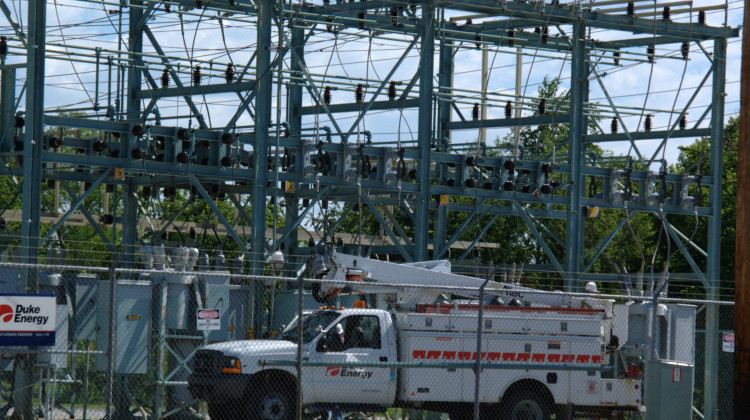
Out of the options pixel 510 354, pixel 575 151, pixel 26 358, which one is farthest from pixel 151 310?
pixel 575 151

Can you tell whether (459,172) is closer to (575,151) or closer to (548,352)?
(575,151)

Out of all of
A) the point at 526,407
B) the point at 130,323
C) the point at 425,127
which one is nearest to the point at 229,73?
the point at 425,127

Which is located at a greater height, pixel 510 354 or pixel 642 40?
pixel 642 40

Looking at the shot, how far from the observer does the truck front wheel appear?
15.9m

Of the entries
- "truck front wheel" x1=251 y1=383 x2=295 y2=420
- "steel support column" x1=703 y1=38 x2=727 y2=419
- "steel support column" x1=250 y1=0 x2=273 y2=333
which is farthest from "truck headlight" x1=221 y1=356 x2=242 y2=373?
"steel support column" x1=703 y1=38 x2=727 y2=419

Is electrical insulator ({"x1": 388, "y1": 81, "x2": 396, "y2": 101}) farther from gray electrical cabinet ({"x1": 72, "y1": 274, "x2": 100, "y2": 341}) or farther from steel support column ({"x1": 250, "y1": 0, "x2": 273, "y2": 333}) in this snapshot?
gray electrical cabinet ({"x1": 72, "y1": 274, "x2": 100, "y2": 341})

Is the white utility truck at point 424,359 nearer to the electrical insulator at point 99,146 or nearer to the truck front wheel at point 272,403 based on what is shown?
the truck front wheel at point 272,403

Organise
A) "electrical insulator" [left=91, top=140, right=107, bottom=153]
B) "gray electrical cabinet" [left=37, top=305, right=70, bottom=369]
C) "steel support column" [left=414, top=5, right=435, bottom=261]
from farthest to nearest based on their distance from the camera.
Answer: "steel support column" [left=414, top=5, right=435, bottom=261] → "electrical insulator" [left=91, top=140, right=107, bottom=153] → "gray electrical cabinet" [left=37, top=305, right=70, bottom=369]

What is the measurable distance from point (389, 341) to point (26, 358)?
5.95 metres

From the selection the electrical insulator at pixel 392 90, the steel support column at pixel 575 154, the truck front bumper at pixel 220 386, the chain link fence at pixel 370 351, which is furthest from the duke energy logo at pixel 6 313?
the electrical insulator at pixel 392 90

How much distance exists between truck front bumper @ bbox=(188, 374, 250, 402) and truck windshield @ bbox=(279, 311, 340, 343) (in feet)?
3.96

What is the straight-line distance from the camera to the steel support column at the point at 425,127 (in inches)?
918

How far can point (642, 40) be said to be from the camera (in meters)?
28.2

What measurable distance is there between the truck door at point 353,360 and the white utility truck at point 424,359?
14 millimetres
